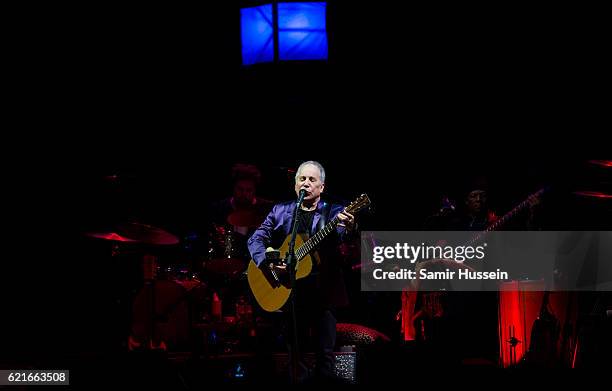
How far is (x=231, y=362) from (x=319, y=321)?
159 centimetres

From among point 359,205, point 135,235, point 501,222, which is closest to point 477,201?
point 501,222

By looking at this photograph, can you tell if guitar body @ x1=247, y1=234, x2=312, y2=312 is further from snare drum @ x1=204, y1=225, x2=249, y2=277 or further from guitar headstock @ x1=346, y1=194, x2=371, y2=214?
snare drum @ x1=204, y1=225, x2=249, y2=277

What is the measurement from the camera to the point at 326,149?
10102 millimetres

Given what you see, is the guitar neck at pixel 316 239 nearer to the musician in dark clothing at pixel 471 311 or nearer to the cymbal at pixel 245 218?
the cymbal at pixel 245 218

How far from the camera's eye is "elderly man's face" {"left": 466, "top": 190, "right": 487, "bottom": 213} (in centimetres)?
842

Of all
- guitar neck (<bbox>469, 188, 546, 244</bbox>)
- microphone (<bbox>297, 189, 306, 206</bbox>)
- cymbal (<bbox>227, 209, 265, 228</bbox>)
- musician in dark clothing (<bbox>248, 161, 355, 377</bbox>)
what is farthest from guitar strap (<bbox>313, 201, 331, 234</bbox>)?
guitar neck (<bbox>469, 188, 546, 244</bbox>)

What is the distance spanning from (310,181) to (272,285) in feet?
3.15

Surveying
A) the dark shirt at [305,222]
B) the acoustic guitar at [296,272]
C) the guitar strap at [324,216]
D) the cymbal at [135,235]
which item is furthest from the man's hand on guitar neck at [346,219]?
the cymbal at [135,235]

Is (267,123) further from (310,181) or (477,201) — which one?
(310,181)

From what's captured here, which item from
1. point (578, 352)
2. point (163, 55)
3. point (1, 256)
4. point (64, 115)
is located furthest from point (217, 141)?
point (578, 352)

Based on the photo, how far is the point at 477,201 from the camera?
27.6ft

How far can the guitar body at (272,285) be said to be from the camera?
6.08 metres

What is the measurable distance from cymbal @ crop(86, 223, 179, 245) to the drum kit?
1.58ft

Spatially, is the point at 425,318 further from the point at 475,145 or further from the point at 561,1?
the point at 561,1
